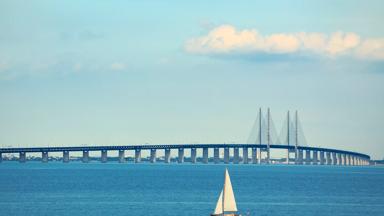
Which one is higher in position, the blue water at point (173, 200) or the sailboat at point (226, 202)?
the sailboat at point (226, 202)

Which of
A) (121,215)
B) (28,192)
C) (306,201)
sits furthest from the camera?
(28,192)

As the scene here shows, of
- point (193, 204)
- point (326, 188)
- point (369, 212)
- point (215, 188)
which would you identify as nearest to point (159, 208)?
point (193, 204)

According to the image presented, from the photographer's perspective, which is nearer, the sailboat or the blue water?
the sailboat

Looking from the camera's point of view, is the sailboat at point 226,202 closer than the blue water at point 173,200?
Yes

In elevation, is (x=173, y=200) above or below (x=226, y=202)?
below

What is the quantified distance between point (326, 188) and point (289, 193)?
54.4ft

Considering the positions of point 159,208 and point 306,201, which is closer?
point 159,208

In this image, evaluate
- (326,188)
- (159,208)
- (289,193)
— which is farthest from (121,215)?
(326,188)

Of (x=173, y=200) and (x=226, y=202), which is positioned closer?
(x=226, y=202)

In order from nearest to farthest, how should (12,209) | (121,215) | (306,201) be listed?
(121,215), (12,209), (306,201)

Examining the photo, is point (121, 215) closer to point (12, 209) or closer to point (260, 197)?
point (12, 209)

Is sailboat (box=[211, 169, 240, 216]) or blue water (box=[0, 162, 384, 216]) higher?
sailboat (box=[211, 169, 240, 216])

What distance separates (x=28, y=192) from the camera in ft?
362

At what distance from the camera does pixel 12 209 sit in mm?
85562
